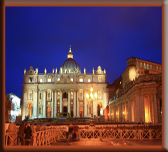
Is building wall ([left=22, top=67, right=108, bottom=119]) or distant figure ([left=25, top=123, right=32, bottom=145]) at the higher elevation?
building wall ([left=22, top=67, right=108, bottom=119])

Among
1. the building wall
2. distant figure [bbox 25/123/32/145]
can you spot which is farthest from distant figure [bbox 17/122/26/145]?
the building wall

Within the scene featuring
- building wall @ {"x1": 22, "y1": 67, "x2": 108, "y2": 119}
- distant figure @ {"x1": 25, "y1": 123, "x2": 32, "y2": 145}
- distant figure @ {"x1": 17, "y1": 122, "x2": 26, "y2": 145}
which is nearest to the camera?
distant figure @ {"x1": 25, "y1": 123, "x2": 32, "y2": 145}

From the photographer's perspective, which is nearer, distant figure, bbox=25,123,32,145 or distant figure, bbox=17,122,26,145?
distant figure, bbox=25,123,32,145

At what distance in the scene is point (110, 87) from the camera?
110750 millimetres

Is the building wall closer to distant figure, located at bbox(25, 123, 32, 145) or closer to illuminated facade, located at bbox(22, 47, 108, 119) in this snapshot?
illuminated facade, located at bbox(22, 47, 108, 119)

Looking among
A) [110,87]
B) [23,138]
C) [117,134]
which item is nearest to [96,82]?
[110,87]

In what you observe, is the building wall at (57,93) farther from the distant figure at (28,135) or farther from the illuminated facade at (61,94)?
the distant figure at (28,135)

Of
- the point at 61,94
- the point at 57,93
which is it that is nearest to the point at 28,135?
the point at 61,94

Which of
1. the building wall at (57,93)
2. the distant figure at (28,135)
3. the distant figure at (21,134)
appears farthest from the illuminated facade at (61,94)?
the distant figure at (28,135)

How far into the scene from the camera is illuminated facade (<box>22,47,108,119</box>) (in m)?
107

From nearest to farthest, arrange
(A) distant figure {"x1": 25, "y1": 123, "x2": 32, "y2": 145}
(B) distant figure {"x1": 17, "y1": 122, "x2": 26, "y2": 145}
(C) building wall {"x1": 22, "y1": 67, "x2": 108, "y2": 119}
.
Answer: (A) distant figure {"x1": 25, "y1": 123, "x2": 32, "y2": 145} < (B) distant figure {"x1": 17, "y1": 122, "x2": 26, "y2": 145} < (C) building wall {"x1": 22, "y1": 67, "x2": 108, "y2": 119}

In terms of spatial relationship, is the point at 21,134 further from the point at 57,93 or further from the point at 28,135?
the point at 57,93

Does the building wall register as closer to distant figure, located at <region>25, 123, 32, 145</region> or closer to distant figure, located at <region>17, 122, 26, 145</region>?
distant figure, located at <region>17, 122, 26, 145</region>

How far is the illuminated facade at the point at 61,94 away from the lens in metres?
107
